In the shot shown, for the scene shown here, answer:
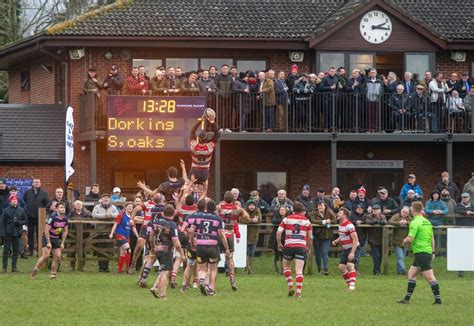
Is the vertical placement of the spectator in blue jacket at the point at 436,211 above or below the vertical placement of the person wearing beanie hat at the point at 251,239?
above

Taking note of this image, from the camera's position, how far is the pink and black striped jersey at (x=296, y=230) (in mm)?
25000

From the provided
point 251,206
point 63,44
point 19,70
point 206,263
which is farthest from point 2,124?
point 206,263

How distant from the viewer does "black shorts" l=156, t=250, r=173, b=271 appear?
78.5 ft

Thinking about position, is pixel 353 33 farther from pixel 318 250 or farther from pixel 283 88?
pixel 318 250

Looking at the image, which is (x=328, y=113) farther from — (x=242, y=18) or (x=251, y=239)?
(x=251, y=239)

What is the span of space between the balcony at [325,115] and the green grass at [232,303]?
845cm

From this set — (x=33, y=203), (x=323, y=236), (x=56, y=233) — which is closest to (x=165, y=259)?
(x=56, y=233)

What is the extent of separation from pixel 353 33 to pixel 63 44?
28.1 feet

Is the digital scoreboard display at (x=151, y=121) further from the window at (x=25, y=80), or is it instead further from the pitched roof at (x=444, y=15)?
the window at (x=25, y=80)

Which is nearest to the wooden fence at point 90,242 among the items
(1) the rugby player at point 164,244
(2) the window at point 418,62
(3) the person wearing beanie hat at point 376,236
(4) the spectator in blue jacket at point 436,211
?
(3) the person wearing beanie hat at point 376,236

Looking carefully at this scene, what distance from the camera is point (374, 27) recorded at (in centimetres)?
4028

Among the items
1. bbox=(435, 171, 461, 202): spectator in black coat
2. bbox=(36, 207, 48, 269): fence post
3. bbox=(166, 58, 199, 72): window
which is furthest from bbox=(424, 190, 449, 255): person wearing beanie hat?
bbox=(166, 58, 199, 72): window

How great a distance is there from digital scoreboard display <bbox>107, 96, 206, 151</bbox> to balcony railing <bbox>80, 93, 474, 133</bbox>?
2.01ft

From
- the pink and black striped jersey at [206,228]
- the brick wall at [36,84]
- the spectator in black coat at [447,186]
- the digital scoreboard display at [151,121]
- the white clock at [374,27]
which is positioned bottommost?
the pink and black striped jersey at [206,228]
